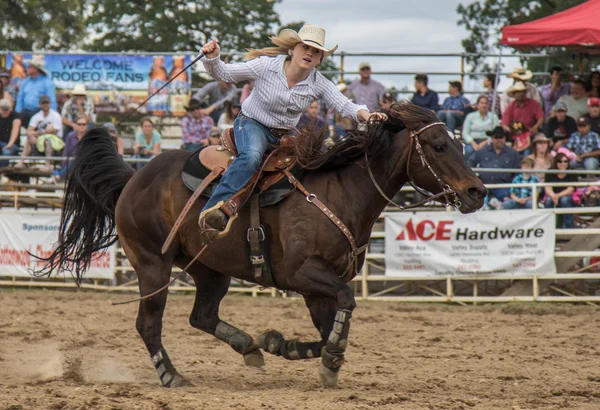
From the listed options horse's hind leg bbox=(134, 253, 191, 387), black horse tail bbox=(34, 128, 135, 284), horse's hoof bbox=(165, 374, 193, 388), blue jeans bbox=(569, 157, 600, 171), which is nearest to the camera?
horse's hoof bbox=(165, 374, 193, 388)

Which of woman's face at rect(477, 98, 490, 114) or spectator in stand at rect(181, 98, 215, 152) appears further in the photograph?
spectator in stand at rect(181, 98, 215, 152)

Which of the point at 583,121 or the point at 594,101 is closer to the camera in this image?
the point at 583,121

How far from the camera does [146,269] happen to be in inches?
266

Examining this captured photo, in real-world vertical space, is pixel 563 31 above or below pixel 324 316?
above

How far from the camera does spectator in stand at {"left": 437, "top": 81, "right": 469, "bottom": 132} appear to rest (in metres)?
13.2

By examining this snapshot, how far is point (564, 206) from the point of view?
37.4 feet

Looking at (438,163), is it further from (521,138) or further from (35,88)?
(35,88)

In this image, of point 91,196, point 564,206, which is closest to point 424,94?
point 564,206

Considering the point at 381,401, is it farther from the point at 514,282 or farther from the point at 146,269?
the point at 514,282

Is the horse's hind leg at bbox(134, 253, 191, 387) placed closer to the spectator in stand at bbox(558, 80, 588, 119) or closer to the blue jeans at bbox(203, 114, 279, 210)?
the blue jeans at bbox(203, 114, 279, 210)

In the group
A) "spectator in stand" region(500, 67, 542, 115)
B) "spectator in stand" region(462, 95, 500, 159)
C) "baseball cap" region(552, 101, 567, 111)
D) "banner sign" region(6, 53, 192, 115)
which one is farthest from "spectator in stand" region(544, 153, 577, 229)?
"banner sign" region(6, 53, 192, 115)

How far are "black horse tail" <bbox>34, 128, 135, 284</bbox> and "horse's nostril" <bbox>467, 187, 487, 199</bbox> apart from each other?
9.69 feet

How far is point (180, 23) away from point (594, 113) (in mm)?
20449

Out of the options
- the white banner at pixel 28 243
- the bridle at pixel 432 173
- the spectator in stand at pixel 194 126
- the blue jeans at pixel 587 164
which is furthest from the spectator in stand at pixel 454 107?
the bridle at pixel 432 173
